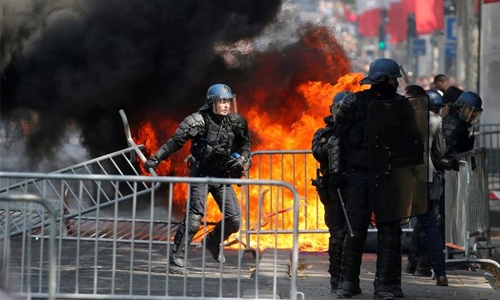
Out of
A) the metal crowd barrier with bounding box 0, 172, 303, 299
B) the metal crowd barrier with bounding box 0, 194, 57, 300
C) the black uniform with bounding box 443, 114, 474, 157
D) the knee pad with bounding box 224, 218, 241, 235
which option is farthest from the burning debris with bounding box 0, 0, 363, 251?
the metal crowd barrier with bounding box 0, 194, 57, 300

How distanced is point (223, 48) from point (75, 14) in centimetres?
166

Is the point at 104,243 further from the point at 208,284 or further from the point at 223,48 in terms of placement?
the point at 223,48

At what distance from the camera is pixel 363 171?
9.09 metres

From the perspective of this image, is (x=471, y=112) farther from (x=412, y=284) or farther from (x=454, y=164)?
(x=412, y=284)

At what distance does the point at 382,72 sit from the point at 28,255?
3.02m

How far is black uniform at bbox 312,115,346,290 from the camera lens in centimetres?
932

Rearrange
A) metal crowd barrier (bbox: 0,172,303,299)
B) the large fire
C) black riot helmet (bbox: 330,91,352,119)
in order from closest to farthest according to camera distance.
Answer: metal crowd barrier (bbox: 0,172,303,299) → black riot helmet (bbox: 330,91,352,119) → the large fire

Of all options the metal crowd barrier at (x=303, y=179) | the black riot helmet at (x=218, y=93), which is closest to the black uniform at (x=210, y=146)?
the black riot helmet at (x=218, y=93)

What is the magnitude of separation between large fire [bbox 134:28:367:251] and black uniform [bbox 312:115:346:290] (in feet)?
8.95

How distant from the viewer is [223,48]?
14.0 meters

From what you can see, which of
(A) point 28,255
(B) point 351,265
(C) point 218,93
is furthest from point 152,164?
(A) point 28,255

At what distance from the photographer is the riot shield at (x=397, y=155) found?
898 centimetres

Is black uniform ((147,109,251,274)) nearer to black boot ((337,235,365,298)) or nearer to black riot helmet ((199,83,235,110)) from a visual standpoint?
black riot helmet ((199,83,235,110))

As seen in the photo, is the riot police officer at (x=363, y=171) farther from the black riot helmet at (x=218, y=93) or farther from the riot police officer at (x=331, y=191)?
the black riot helmet at (x=218, y=93)
